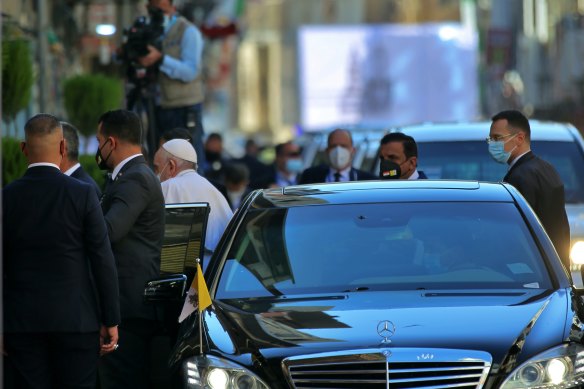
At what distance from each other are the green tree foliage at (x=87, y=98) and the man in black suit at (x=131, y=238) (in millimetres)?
8374

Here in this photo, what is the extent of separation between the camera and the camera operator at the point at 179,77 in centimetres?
1459

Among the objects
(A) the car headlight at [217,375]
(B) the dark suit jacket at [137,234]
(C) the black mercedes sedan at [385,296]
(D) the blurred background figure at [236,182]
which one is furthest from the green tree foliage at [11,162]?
(D) the blurred background figure at [236,182]

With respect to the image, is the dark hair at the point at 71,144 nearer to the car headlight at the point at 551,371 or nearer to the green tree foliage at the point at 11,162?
the green tree foliage at the point at 11,162

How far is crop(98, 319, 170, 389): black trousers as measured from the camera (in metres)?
9.01

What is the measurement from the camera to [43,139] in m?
7.64

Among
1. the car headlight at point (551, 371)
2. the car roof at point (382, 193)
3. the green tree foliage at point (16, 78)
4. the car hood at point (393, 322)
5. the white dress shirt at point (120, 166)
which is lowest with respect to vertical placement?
the car headlight at point (551, 371)

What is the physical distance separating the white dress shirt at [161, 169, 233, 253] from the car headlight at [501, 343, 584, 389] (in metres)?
3.65

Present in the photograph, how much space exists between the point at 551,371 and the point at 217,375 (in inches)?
55.4

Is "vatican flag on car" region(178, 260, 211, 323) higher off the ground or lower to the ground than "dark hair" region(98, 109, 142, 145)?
lower

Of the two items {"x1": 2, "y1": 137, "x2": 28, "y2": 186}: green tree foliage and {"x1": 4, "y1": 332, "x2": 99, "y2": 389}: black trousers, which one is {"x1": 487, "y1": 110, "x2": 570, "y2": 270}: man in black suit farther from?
{"x1": 2, "y1": 137, "x2": 28, "y2": 186}: green tree foliage

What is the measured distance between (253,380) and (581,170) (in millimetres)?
6773

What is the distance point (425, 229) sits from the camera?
8.30m

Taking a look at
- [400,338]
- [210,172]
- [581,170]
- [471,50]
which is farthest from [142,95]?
[471,50]

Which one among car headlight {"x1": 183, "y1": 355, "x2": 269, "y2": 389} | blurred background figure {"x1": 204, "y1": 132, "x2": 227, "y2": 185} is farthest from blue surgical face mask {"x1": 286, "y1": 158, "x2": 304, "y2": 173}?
car headlight {"x1": 183, "y1": 355, "x2": 269, "y2": 389}
